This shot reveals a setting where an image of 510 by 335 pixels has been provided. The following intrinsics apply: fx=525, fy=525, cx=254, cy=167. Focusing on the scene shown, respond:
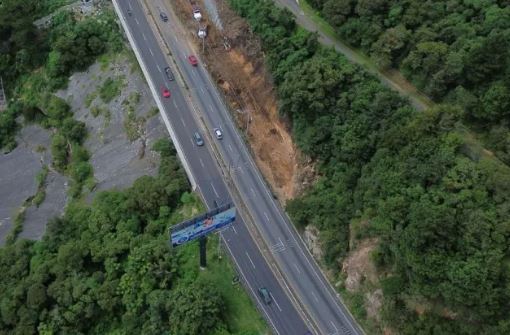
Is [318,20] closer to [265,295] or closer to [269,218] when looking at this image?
[269,218]

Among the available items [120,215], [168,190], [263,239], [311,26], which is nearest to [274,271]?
[263,239]

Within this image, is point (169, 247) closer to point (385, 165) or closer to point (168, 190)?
point (168, 190)

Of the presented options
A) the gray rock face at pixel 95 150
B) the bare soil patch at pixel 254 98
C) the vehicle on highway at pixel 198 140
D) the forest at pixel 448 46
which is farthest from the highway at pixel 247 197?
the forest at pixel 448 46

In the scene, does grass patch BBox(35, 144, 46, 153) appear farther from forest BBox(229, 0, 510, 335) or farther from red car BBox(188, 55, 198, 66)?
forest BBox(229, 0, 510, 335)

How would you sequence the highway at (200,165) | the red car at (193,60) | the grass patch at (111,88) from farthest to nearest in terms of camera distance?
the grass patch at (111,88) → the red car at (193,60) → the highway at (200,165)

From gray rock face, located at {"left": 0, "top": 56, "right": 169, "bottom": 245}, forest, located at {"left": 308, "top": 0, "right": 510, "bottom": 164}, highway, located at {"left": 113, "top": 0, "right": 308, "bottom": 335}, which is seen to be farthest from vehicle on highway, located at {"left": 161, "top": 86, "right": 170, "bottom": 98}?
forest, located at {"left": 308, "top": 0, "right": 510, "bottom": 164}

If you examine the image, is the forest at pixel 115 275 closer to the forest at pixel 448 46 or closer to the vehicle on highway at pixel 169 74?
the vehicle on highway at pixel 169 74
